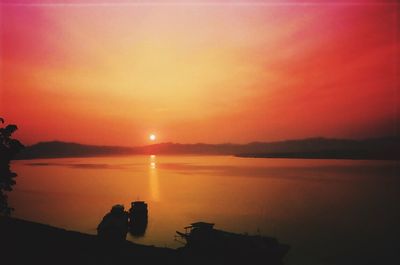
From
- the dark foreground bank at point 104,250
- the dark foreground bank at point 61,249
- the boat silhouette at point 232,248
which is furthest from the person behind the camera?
the boat silhouette at point 232,248

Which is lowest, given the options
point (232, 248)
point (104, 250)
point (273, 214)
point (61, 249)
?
point (273, 214)

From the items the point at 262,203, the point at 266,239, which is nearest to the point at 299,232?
the point at 266,239

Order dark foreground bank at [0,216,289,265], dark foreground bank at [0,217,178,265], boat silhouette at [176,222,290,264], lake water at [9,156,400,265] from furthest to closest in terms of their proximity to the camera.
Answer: lake water at [9,156,400,265], boat silhouette at [176,222,290,264], dark foreground bank at [0,216,289,265], dark foreground bank at [0,217,178,265]

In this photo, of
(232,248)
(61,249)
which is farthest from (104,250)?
(232,248)

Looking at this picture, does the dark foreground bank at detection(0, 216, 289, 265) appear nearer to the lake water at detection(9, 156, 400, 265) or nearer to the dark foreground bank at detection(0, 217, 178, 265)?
the dark foreground bank at detection(0, 217, 178, 265)

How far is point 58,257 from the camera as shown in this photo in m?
29.0

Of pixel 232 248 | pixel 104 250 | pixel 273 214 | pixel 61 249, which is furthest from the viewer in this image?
pixel 273 214

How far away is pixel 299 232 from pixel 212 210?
32368 mm

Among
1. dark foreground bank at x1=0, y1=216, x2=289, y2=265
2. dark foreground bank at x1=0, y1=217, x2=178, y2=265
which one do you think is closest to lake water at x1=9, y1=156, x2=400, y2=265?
dark foreground bank at x1=0, y1=216, x2=289, y2=265

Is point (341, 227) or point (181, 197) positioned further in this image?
point (181, 197)

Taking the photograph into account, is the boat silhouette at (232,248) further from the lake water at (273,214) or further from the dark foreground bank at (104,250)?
the lake water at (273,214)

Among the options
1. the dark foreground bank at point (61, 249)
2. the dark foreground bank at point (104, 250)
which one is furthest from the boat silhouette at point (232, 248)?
the dark foreground bank at point (61, 249)

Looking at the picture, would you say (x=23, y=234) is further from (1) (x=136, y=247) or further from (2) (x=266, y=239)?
(2) (x=266, y=239)

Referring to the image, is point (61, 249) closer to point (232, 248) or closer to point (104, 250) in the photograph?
point (104, 250)
